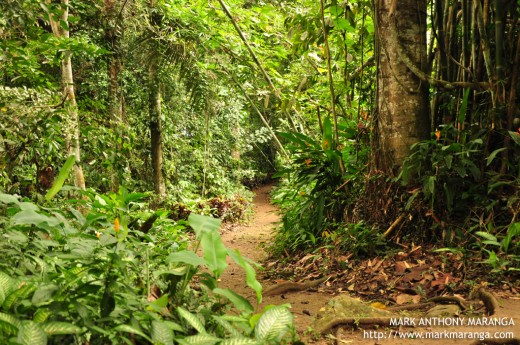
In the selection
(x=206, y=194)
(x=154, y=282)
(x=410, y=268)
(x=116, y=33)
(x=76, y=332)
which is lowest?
(x=206, y=194)

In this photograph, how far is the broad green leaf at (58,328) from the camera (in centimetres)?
115

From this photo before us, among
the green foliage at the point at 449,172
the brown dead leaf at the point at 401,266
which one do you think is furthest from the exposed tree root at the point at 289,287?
the green foliage at the point at 449,172

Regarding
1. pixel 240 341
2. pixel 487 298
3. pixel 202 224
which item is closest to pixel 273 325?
pixel 240 341

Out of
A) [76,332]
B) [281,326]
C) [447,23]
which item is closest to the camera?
[76,332]

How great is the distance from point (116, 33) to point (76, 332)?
23.1 ft

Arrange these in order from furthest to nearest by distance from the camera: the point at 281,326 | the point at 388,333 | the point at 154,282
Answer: the point at 388,333, the point at 154,282, the point at 281,326

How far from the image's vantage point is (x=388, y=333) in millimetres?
2172

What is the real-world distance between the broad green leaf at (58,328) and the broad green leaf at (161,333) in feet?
0.74

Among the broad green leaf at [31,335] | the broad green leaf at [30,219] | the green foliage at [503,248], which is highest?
the broad green leaf at [30,219]

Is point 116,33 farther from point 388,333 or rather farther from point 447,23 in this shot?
point 388,333

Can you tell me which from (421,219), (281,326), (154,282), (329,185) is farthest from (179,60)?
(281,326)

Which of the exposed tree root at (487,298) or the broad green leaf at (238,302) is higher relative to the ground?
the broad green leaf at (238,302)

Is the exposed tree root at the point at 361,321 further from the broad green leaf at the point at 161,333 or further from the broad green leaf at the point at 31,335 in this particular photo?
the broad green leaf at the point at 31,335

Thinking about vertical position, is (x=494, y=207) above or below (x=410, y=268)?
above
